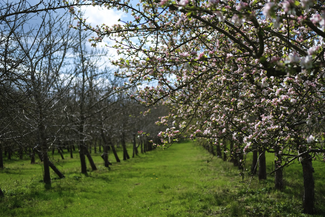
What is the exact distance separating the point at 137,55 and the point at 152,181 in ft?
30.9

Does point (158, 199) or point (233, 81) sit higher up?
point (233, 81)

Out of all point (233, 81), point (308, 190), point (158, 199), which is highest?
point (233, 81)

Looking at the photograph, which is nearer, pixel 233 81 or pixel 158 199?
pixel 233 81

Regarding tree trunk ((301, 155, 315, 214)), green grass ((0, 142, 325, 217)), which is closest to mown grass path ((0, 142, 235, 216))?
green grass ((0, 142, 325, 217))

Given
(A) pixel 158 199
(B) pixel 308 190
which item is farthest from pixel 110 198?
(B) pixel 308 190

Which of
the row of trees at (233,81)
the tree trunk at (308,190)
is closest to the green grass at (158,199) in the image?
the tree trunk at (308,190)

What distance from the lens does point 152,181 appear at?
46.8 feet

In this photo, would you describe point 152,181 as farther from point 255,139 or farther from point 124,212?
point 255,139

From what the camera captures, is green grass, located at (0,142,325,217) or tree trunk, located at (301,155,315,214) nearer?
tree trunk, located at (301,155,315,214)

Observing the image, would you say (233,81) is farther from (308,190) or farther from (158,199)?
(158,199)

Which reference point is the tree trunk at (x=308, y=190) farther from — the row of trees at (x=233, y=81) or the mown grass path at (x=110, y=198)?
the mown grass path at (x=110, y=198)

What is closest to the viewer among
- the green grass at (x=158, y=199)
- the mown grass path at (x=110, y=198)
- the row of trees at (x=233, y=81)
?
the row of trees at (x=233, y=81)

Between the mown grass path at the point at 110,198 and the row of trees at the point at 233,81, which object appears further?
the mown grass path at the point at 110,198

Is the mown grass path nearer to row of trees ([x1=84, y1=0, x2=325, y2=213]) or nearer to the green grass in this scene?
the green grass
